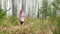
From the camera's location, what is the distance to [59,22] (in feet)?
22.0

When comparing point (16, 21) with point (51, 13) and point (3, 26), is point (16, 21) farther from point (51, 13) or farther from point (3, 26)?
point (51, 13)

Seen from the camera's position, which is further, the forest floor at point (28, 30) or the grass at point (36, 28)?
the forest floor at point (28, 30)

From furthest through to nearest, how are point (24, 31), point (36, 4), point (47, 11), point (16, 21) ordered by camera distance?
point (36, 4) < point (16, 21) < point (47, 11) < point (24, 31)

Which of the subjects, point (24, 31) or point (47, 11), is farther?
point (47, 11)

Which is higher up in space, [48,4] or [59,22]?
[48,4]

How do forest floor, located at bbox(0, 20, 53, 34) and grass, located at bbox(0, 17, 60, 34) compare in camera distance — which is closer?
grass, located at bbox(0, 17, 60, 34)

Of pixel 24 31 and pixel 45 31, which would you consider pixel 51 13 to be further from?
pixel 24 31

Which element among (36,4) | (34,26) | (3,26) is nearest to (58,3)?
(34,26)

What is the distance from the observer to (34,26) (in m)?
8.17

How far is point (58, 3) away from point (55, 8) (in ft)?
1.18

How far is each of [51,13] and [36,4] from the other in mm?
7778

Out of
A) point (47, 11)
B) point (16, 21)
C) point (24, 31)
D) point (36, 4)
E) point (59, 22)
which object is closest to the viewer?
point (59, 22)

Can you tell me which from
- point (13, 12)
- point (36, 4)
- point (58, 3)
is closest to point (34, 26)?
point (58, 3)

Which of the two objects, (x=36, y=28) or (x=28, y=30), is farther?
(x=36, y=28)
